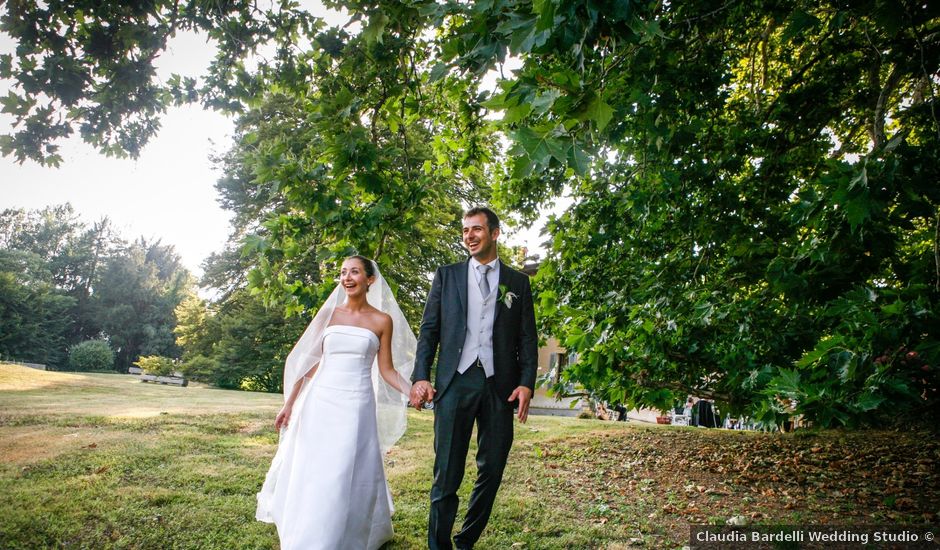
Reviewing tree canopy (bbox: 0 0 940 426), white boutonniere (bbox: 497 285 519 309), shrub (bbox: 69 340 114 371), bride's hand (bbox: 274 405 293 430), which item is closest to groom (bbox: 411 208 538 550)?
white boutonniere (bbox: 497 285 519 309)

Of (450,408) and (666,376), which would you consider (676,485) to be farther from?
(450,408)

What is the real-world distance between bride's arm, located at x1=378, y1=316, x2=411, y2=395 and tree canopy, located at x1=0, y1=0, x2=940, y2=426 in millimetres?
913

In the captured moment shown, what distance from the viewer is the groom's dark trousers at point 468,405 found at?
3.54 m

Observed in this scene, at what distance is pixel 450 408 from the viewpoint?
11.8ft

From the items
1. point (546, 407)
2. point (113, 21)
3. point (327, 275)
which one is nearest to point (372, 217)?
point (327, 275)

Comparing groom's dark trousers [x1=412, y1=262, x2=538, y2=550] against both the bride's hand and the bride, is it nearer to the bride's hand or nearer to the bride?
the bride

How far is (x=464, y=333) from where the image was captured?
3707 millimetres

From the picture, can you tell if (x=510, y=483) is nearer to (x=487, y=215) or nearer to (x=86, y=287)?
(x=487, y=215)

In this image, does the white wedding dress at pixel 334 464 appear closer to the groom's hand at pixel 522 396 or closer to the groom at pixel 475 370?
the groom at pixel 475 370

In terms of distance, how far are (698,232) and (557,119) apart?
5.12m

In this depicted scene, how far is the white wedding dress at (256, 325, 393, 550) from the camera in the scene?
3.88 m

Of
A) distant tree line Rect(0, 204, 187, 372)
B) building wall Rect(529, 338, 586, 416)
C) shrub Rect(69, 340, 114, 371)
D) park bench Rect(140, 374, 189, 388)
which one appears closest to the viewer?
park bench Rect(140, 374, 189, 388)

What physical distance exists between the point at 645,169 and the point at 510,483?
14.6 ft

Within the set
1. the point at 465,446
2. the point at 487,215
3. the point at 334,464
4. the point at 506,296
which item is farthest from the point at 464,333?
the point at 334,464
